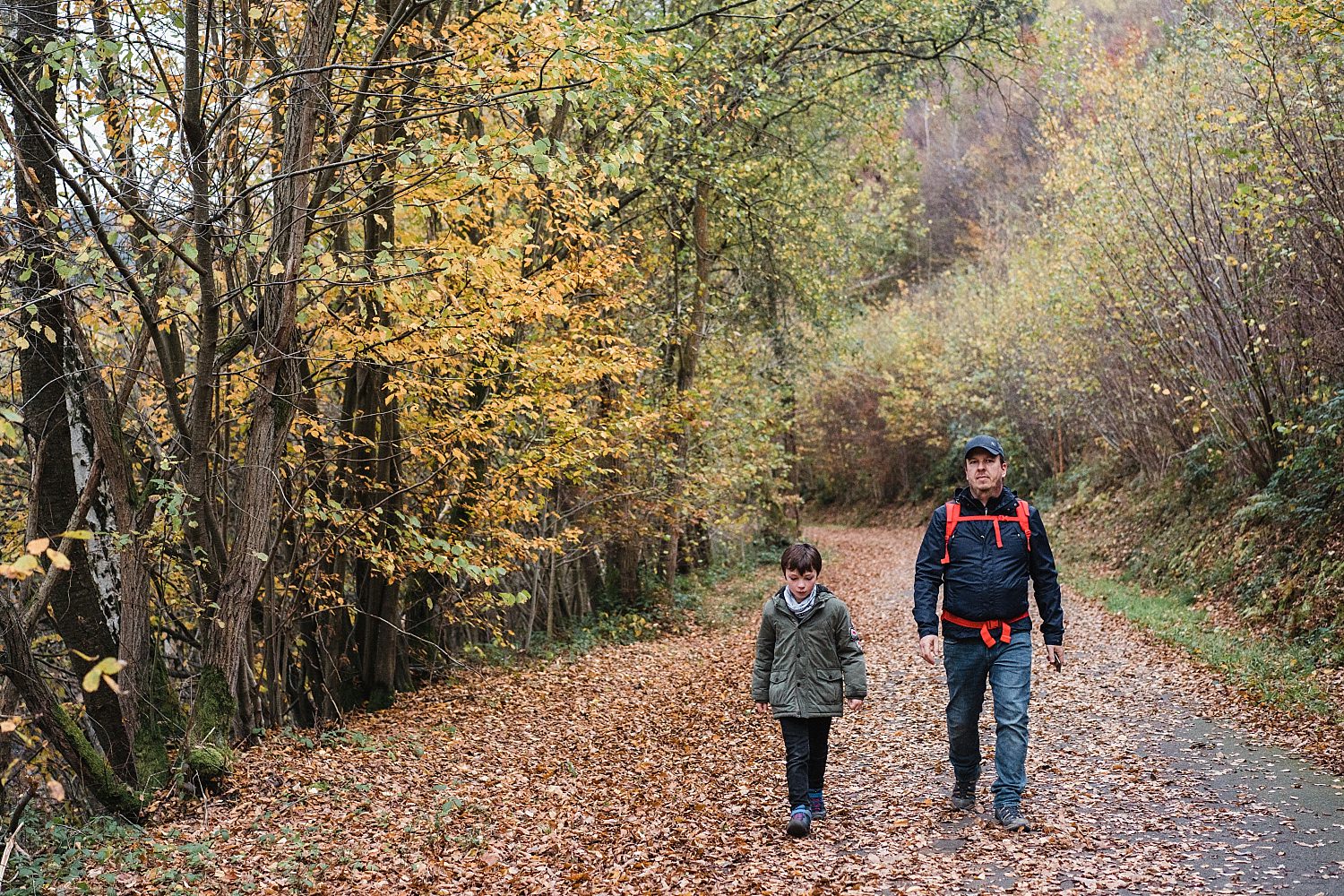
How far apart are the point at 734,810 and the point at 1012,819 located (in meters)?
1.84

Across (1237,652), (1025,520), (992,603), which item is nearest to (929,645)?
(992,603)

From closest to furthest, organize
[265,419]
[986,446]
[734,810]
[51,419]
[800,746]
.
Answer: [986,446], [800,746], [734,810], [51,419], [265,419]

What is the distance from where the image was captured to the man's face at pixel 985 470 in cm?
558

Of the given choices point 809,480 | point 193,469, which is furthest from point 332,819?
point 809,480

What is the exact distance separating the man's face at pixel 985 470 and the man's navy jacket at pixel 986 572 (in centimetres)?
9

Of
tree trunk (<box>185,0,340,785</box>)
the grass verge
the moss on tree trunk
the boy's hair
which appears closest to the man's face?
the boy's hair

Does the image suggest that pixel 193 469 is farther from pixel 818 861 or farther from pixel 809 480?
pixel 809 480

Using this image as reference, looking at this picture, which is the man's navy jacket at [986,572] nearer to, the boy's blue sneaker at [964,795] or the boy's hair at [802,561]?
the boy's hair at [802,561]

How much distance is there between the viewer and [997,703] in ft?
18.5

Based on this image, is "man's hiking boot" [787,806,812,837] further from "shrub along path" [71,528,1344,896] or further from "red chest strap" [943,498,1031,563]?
"red chest strap" [943,498,1031,563]

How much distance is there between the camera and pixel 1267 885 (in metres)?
4.50

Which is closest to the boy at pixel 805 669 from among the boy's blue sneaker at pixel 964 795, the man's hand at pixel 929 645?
the man's hand at pixel 929 645

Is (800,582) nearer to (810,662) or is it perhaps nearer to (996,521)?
(810,662)

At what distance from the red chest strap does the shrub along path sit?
1.56 meters
